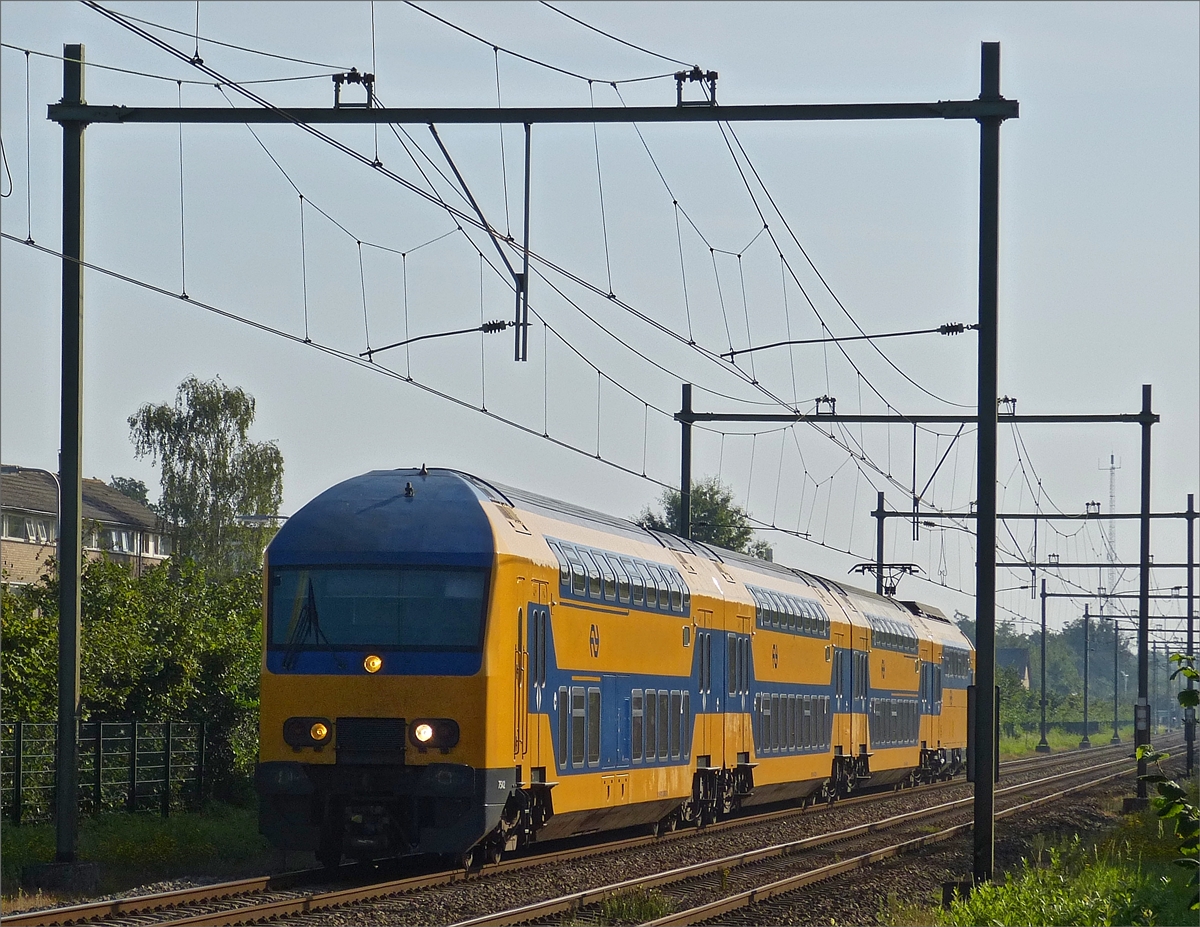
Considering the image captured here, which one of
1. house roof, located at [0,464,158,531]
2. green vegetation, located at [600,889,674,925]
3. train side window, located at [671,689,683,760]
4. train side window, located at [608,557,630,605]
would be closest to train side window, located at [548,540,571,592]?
train side window, located at [608,557,630,605]

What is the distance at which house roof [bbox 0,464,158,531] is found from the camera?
7119 cm

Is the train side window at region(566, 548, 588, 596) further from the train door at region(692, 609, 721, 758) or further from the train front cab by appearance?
the train door at region(692, 609, 721, 758)

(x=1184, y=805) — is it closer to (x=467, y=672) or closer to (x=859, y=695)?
(x=467, y=672)

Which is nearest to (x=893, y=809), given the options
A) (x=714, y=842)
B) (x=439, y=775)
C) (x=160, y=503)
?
(x=714, y=842)

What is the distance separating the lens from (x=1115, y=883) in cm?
1795

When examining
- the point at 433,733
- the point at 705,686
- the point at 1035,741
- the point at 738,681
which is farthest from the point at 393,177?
the point at 1035,741

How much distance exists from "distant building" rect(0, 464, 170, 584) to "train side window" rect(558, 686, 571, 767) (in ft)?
133

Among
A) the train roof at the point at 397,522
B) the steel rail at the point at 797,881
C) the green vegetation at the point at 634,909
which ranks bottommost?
the steel rail at the point at 797,881

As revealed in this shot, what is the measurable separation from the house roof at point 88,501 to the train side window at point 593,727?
47.6m

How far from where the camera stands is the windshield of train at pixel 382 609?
1822 centimetres

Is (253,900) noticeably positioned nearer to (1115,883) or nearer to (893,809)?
(1115,883)

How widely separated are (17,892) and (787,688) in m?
15.8

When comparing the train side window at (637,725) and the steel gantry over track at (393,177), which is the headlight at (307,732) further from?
the train side window at (637,725)

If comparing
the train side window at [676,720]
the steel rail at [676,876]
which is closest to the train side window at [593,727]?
the steel rail at [676,876]
